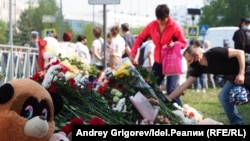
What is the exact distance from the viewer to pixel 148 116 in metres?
5.77

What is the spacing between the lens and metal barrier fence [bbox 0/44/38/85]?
41.2 feet

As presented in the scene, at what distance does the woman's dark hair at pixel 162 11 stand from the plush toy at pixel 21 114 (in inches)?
205

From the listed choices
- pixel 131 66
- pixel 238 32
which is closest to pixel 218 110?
pixel 238 32

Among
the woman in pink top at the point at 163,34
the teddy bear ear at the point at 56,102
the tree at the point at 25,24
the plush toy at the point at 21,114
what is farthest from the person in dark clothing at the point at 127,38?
the tree at the point at 25,24

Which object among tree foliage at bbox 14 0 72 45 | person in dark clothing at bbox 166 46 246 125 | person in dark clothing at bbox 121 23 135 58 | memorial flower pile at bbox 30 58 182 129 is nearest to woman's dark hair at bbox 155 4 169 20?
person in dark clothing at bbox 166 46 246 125

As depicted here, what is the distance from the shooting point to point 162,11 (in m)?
8.80

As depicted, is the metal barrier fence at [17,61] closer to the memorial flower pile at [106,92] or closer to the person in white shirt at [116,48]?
the person in white shirt at [116,48]

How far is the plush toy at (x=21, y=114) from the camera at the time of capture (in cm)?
Result: 362

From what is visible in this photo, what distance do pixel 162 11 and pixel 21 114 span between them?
538 cm

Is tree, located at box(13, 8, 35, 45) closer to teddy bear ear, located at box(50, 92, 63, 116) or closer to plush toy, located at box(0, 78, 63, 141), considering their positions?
teddy bear ear, located at box(50, 92, 63, 116)

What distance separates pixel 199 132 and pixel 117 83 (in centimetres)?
253

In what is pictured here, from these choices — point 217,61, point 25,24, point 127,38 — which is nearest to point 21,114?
point 217,61

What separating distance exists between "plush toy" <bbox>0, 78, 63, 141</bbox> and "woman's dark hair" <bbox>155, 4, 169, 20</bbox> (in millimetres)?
5197

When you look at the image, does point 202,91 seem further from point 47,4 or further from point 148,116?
point 47,4
